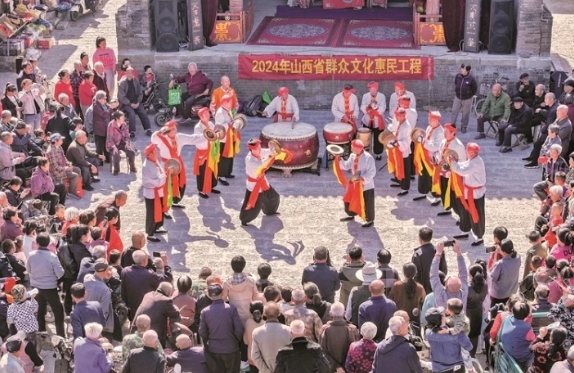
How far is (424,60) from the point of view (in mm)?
19594

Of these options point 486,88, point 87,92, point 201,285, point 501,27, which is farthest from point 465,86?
point 201,285

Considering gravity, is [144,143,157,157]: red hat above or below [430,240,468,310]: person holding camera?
above

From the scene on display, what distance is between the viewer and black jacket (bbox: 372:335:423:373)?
963 centimetres

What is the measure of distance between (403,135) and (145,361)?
23.6 ft

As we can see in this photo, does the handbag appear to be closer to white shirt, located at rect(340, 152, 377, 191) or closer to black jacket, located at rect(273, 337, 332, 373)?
white shirt, located at rect(340, 152, 377, 191)

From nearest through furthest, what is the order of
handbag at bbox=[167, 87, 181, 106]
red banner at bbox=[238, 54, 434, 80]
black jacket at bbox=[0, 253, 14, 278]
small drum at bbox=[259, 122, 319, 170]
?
black jacket at bbox=[0, 253, 14, 278] → small drum at bbox=[259, 122, 319, 170] → handbag at bbox=[167, 87, 181, 106] → red banner at bbox=[238, 54, 434, 80]

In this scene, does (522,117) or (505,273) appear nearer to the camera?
(505,273)

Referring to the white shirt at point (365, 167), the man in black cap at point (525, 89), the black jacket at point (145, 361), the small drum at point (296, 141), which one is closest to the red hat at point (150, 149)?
the white shirt at point (365, 167)

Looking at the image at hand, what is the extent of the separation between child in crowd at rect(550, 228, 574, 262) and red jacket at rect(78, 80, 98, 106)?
871 cm

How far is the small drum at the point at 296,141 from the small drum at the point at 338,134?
185mm

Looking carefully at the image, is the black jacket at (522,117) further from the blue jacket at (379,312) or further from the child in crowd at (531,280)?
the blue jacket at (379,312)

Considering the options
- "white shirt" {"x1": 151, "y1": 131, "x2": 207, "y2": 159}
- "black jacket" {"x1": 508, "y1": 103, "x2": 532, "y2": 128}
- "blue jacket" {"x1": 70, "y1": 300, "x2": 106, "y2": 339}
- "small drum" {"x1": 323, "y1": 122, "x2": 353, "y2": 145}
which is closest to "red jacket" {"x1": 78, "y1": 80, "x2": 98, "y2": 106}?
"white shirt" {"x1": 151, "y1": 131, "x2": 207, "y2": 159}

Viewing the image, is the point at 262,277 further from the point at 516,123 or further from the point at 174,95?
the point at 174,95

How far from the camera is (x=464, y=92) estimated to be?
18.3 m
